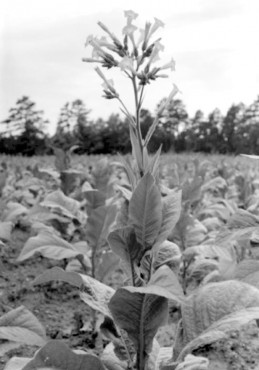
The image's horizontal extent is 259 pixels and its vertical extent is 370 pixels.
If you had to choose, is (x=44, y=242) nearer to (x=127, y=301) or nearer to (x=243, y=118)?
(x=127, y=301)

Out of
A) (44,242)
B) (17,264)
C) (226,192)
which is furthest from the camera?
(226,192)

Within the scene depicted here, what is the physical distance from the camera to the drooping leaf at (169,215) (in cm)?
175

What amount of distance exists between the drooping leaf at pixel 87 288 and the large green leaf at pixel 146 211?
24 centimetres

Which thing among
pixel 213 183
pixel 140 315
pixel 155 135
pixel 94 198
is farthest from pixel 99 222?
pixel 155 135

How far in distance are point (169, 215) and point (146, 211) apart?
13 centimetres

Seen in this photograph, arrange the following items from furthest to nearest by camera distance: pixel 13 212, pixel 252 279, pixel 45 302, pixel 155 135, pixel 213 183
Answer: pixel 155 135 < pixel 213 183 < pixel 13 212 < pixel 45 302 < pixel 252 279

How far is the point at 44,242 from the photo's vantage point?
2920 millimetres

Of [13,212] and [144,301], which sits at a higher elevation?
[144,301]

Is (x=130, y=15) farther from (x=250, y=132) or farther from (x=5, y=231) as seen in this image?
(x=250, y=132)

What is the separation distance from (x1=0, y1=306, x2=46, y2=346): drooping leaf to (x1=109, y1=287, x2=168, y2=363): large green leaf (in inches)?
18.1

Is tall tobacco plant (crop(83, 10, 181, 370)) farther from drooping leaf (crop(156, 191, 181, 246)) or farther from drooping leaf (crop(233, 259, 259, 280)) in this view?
drooping leaf (crop(233, 259, 259, 280))

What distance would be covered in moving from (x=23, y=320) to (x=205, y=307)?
0.86m

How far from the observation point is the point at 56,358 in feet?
4.96

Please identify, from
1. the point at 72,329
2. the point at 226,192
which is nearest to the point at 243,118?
the point at 226,192
